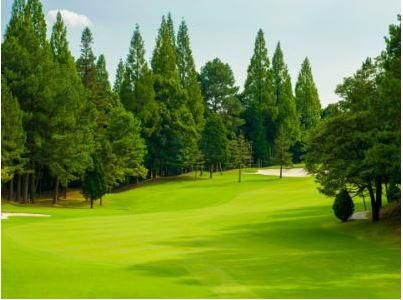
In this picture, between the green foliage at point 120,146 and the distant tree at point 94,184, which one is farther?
the green foliage at point 120,146

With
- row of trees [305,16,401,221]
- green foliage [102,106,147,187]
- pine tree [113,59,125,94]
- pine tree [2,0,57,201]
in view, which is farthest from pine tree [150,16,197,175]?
row of trees [305,16,401,221]

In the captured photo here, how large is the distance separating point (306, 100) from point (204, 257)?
299 ft

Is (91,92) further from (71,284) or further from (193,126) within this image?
(71,284)

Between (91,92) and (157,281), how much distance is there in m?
58.8

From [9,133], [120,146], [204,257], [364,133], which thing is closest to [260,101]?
[120,146]

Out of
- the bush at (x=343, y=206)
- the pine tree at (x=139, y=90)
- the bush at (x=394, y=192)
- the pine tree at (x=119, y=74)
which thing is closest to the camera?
the bush at (x=394, y=192)

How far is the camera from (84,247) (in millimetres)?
25875

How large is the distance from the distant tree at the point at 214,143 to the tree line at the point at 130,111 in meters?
0.16

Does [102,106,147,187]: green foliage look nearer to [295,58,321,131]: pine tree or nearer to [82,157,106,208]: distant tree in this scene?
[82,157,106,208]: distant tree

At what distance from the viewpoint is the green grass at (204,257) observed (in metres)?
15.8

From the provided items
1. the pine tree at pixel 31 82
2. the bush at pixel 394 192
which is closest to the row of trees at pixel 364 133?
the bush at pixel 394 192

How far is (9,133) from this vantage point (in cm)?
5284

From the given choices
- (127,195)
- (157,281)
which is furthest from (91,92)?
(157,281)

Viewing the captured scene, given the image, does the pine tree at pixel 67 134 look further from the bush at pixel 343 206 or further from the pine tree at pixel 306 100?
the pine tree at pixel 306 100
